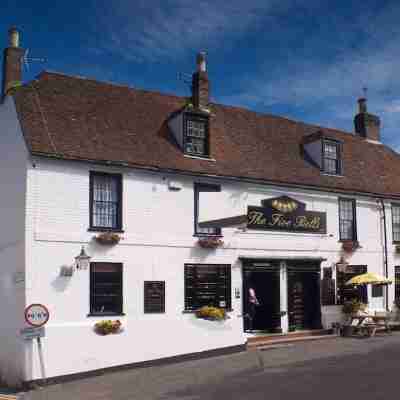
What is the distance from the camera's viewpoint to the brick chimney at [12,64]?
1953cm

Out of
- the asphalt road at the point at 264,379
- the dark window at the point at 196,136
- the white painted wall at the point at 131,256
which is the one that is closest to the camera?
the asphalt road at the point at 264,379

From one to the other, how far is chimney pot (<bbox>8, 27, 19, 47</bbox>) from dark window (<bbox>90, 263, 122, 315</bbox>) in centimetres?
812

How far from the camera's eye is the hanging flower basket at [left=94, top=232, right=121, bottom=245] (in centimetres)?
1747

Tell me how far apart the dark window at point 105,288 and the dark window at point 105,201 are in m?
1.22

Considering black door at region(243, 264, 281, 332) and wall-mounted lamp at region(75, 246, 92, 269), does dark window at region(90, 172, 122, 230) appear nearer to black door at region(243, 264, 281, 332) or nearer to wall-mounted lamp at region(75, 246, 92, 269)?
wall-mounted lamp at region(75, 246, 92, 269)

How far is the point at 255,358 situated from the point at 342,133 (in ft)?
46.2

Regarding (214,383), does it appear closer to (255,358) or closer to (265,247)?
(255,358)

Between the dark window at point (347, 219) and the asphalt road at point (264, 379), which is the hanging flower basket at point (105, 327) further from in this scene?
the dark window at point (347, 219)

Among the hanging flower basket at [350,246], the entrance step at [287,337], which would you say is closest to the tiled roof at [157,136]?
the hanging flower basket at [350,246]

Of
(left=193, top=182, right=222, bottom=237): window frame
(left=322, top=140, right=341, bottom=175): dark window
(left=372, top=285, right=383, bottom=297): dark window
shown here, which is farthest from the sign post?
(left=372, top=285, right=383, bottom=297): dark window

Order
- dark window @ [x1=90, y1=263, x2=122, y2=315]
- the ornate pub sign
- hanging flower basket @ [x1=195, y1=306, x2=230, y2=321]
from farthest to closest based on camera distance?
the ornate pub sign, hanging flower basket @ [x1=195, y1=306, x2=230, y2=321], dark window @ [x1=90, y1=263, x2=122, y2=315]

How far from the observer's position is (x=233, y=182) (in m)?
20.8

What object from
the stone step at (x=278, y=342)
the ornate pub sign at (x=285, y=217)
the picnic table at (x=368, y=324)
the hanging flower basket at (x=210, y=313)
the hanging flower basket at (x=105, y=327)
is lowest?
the stone step at (x=278, y=342)

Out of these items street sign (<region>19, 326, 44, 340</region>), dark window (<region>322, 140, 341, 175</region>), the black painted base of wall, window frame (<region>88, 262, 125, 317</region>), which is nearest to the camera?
street sign (<region>19, 326, 44, 340</region>)
